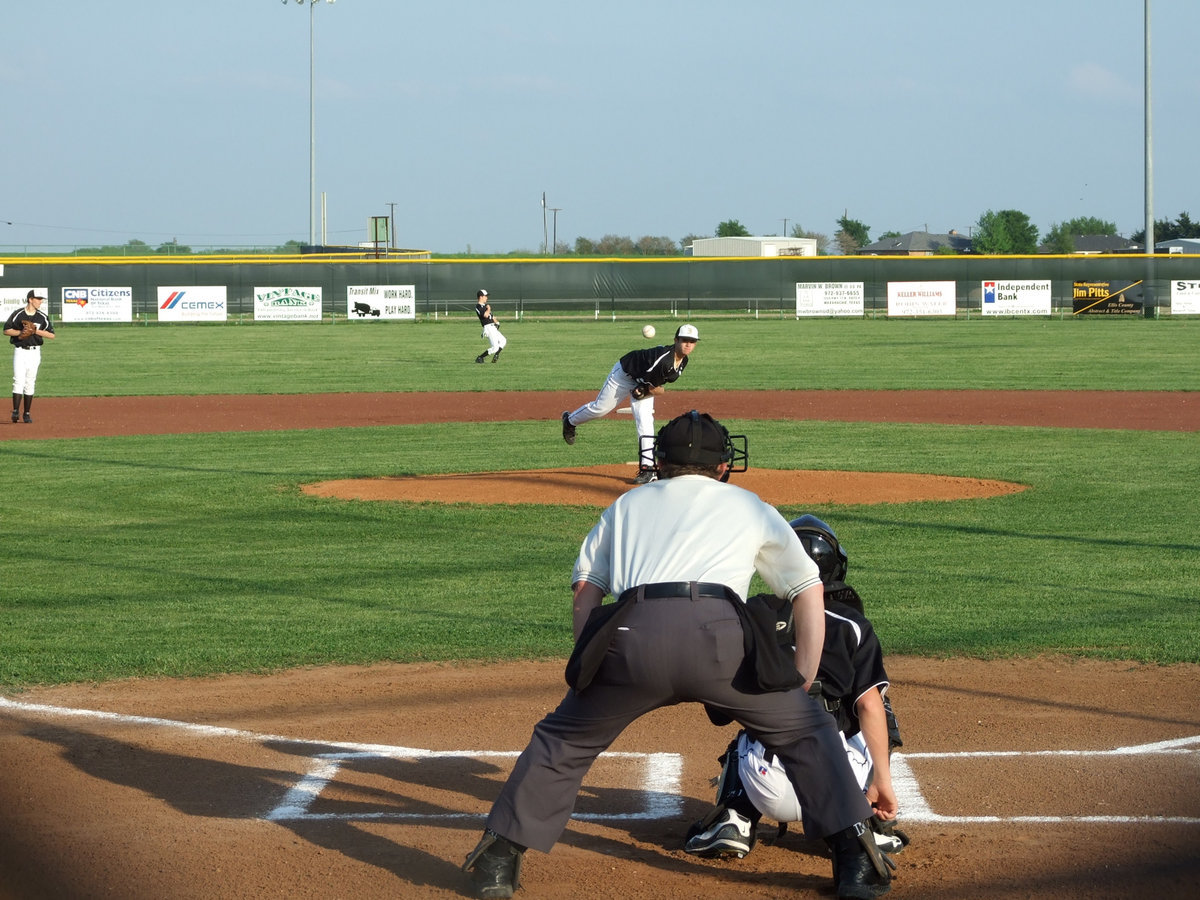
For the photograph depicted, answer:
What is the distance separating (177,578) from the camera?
410 inches

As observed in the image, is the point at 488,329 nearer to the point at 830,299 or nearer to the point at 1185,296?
the point at 830,299

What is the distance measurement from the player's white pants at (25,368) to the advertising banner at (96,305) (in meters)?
30.8

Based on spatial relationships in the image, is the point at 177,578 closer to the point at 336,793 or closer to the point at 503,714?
the point at 503,714

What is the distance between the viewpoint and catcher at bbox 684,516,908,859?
4809 mm

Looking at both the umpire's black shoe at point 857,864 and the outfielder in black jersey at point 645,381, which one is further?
the outfielder in black jersey at point 645,381

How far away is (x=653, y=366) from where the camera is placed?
14.5 meters

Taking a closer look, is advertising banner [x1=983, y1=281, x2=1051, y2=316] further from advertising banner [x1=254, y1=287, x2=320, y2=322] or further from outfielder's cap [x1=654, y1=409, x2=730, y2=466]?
outfielder's cap [x1=654, y1=409, x2=730, y2=466]

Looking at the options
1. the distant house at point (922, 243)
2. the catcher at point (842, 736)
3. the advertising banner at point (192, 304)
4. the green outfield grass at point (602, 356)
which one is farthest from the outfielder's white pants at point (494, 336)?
the distant house at point (922, 243)

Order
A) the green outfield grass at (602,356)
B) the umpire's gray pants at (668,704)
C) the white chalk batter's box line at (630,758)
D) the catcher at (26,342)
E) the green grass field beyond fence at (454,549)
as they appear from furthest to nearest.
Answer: the green outfield grass at (602,356) → the catcher at (26,342) → the green grass field beyond fence at (454,549) → the white chalk batter's box line at (630,758) → the umpire's gray pants at (668,704)

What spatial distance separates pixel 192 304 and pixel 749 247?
2116 inches

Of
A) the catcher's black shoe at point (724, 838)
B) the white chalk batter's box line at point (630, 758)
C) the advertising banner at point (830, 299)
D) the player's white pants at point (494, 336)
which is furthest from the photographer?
the advertising banner at point (830, 299)

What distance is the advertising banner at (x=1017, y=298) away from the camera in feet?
172

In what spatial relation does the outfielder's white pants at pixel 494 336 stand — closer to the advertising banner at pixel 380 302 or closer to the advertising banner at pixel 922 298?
the advertising banner at pixel 380 302

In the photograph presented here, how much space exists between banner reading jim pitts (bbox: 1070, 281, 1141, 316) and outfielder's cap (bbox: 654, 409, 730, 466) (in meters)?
51.6
